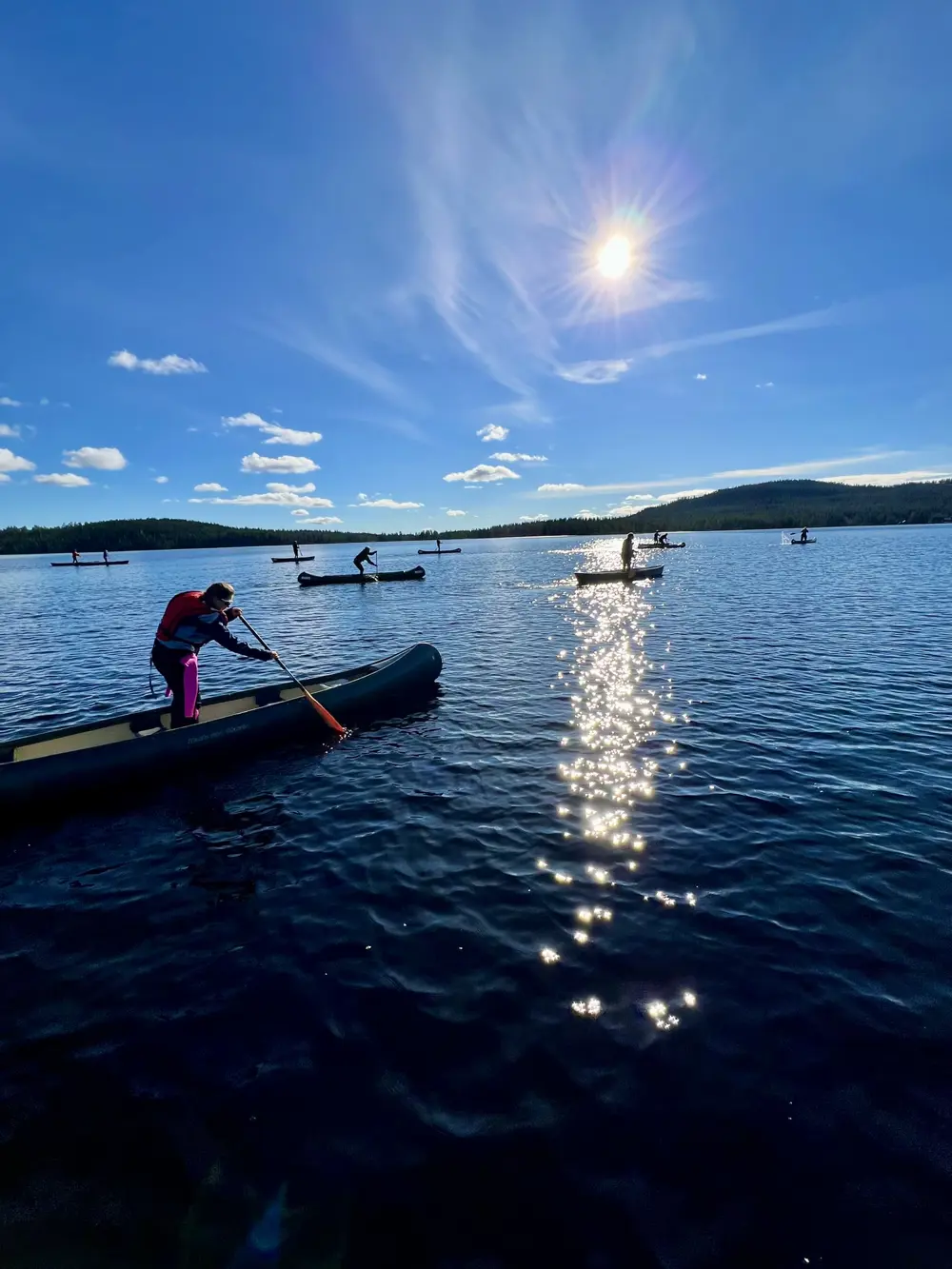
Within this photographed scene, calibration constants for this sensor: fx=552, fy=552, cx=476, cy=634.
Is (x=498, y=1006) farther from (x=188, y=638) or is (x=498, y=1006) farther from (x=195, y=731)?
(x=188, y=638)

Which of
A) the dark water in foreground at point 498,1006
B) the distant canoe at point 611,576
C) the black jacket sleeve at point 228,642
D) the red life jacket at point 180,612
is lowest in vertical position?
the dark water in foreground at point 498,1006

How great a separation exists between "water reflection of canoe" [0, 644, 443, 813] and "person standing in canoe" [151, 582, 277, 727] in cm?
81

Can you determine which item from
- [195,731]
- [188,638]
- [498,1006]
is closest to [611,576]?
[188,638]

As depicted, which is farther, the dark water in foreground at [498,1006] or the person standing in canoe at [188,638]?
the person standing in canoe at [188,638]

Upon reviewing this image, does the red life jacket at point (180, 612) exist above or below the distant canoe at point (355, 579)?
above

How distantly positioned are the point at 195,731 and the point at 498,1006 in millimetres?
8795

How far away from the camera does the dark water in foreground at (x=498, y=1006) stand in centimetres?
393

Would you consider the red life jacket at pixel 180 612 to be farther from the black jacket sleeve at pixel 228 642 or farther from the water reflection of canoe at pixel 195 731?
the water reflection of canoe at pixel 195 731

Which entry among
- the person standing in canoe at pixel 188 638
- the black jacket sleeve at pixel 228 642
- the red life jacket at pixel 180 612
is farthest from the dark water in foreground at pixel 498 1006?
the red life jacket at pixel 180 612

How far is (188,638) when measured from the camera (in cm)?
1185

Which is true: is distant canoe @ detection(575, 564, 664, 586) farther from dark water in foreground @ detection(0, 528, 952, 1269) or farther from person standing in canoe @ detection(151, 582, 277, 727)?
person standing in canoe @ detection(151, 582, 277, 727)

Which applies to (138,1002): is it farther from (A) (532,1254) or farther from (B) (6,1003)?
(A) (532,1254)

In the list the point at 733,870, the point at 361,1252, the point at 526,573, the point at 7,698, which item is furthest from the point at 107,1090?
the point at 526,573

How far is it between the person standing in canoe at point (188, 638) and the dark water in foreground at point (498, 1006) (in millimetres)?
1966
